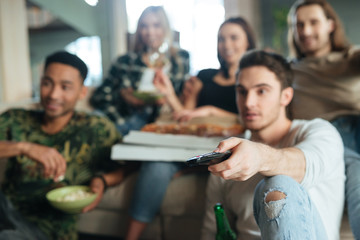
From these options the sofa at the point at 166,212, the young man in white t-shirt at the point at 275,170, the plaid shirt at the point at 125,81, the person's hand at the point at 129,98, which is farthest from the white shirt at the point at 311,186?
the plaid shirt at the point at 125,81

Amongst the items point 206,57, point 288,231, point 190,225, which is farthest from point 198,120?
point 206,57

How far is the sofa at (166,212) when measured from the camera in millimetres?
1306

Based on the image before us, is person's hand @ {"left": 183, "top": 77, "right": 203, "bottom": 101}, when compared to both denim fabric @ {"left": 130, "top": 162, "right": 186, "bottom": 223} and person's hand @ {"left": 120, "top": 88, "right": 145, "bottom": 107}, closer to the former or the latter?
person's hand @ {"left": 120, "top": 88, "right": 145, "bottom": 107}

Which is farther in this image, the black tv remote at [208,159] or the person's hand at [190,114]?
the person's hand at [190,114]

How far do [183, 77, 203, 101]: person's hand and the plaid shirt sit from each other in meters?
0.21

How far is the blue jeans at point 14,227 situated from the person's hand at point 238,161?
750 mm

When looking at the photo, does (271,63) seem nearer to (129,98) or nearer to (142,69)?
(129,98)

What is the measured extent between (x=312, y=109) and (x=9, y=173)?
1387mm

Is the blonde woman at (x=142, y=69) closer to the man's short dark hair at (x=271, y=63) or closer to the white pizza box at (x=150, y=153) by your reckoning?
the white pizza box at (x=150, y=153)

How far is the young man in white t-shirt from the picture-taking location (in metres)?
0.68

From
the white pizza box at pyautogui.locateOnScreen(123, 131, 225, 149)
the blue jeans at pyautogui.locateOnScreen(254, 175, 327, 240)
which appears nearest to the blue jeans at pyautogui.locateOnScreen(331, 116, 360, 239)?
the blue jeans at pyautogui.locateOnScreen(254, 175, 327, 240)

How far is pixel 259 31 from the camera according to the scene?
4695 millimetres

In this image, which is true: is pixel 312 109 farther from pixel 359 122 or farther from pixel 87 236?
pixel 87 236

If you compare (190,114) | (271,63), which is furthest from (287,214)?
(190,114)
